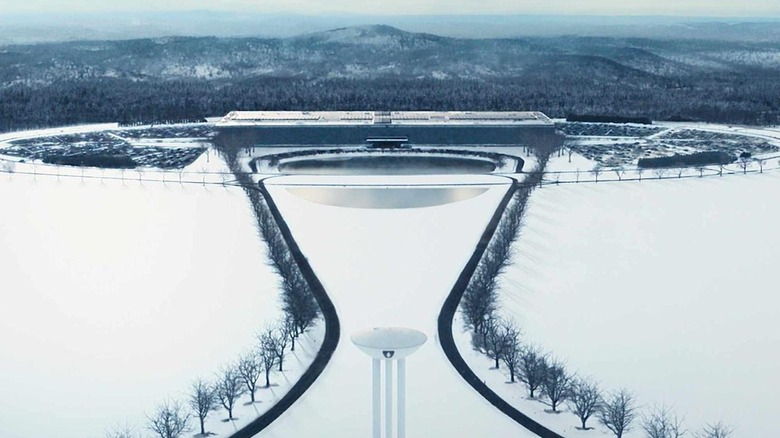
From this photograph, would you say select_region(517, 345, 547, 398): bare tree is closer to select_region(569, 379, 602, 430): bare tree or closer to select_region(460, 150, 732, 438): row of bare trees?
select_region(460, 150, 732, 438): row of bare trees

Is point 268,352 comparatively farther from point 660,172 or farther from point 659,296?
point 660,172

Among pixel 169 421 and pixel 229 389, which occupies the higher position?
pixel 229 389

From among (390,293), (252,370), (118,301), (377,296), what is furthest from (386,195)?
(252,370)

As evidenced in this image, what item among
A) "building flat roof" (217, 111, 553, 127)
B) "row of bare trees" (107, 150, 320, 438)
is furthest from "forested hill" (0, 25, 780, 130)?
"row of bare trees" (107, 150, 320, 438)

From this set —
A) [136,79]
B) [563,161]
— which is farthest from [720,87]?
[136,79]

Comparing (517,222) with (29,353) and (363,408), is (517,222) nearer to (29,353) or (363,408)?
(363,408)

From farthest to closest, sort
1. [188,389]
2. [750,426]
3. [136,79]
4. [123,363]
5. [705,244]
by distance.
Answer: [136,79] < [705,244] < [123,363] < [188,389] < [750,426]

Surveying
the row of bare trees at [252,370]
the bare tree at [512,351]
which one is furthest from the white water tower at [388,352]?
the bare tree at [512,351]
